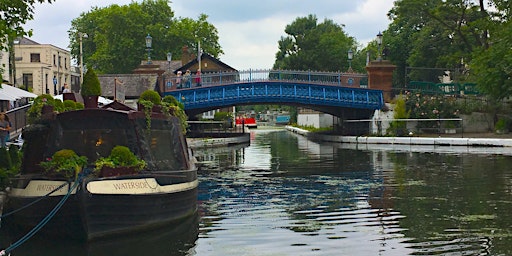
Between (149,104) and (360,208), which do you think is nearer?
(149,104)

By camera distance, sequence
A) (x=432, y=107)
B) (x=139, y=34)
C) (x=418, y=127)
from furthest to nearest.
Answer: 1. (x=139, y=34)
2. (x=418, y=127)
3. (x=432, y=107)

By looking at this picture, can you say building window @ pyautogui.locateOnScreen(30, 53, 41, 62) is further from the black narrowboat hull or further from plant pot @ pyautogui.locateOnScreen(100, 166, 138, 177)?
plant pot @ pyautogui.locateOnScreen(100, 166, 138, 177)

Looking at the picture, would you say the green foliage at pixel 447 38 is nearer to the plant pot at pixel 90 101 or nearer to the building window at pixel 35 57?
the plant pot at pixel 90 101

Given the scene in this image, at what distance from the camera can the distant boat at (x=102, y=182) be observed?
48.5 feet

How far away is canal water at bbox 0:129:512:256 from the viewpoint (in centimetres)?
1443

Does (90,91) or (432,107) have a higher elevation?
(432,107)

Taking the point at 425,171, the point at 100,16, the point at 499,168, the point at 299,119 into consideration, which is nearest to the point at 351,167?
the point at 425,171

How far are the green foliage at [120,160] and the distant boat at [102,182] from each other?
18 centimetres

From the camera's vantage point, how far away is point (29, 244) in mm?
15164

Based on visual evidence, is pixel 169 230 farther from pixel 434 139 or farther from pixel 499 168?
pixel 434 139

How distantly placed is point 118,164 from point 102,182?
0.66 meters

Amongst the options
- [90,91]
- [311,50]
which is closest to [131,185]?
[90,91]

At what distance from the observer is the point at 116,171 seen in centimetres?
1516

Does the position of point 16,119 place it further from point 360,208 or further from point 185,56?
point 185,56
